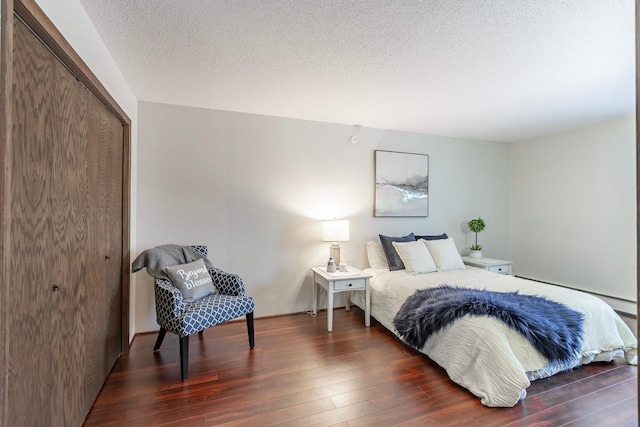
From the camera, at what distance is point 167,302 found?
212 cm

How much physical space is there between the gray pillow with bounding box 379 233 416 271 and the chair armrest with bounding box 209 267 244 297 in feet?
5.72

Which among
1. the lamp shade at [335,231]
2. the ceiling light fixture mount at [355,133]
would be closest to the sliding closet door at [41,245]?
the lamp shade at [335,231]

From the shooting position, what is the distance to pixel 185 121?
115 inches

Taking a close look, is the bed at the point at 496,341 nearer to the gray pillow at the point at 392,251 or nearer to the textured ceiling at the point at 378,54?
the gray pillow at the point at 392,251

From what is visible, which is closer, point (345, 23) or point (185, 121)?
point (345, 23)

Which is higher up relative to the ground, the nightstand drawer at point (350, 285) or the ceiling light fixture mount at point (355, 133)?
the ceiling light fixture mount at point (355, 133)

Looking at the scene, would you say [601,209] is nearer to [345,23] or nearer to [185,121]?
[345,23]

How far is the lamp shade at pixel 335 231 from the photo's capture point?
3.14 m

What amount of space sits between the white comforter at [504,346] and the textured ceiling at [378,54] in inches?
72.3

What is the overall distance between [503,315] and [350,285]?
137 centimetres

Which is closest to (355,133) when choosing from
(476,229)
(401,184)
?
(401,184)

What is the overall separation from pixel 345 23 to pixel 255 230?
7.21ft

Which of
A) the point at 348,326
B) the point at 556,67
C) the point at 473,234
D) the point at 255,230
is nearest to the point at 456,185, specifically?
the point at 473,234

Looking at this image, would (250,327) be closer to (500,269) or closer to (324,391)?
(324,391)
